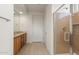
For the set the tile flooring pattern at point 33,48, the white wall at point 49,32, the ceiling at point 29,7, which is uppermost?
the ceiling at point 29,7

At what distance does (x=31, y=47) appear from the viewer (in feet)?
6.21

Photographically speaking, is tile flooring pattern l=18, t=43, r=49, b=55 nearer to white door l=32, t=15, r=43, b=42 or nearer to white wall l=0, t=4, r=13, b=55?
white door l=32, t=15, r=43, b=42

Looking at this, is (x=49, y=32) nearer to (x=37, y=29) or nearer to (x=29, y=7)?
(x=37, y=29)

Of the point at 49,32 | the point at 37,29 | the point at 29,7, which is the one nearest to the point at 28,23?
the point at 37,29

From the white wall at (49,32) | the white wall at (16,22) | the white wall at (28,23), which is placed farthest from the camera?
the white wall at (49,32)

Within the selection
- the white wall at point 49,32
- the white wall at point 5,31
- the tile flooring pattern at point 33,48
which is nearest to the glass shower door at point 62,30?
the white wall at point 49,32

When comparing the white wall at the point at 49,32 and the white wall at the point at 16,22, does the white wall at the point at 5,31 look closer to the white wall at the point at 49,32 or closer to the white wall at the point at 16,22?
the white wall at the point at 16,22

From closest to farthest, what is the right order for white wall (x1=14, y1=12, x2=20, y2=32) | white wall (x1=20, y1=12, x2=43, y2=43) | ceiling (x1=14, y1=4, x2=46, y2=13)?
1. ceiling (x1=14, y1=4, x2=46, y2=13)
2. white wall (x1=14, y1=12, x2=20, y2=32)
3. white wall (x1=20, y1=12, x2=43, y2=43)

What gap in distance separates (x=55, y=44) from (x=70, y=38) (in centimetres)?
30

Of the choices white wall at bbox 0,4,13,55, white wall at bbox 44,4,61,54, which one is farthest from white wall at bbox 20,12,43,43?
white wall at bbox 0,4,13,55

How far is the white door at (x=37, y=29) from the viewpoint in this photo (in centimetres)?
185

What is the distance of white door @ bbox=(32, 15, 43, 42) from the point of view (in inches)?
72.7
